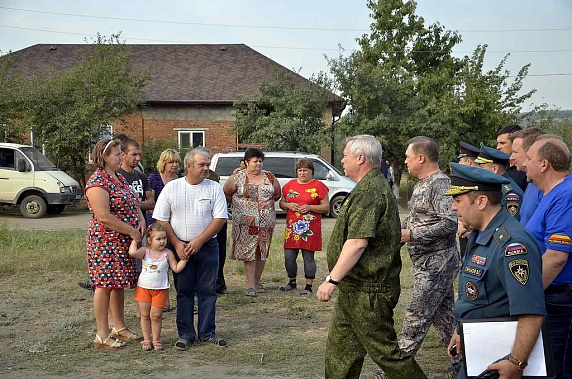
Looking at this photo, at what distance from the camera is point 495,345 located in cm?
301

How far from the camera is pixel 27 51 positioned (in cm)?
3212

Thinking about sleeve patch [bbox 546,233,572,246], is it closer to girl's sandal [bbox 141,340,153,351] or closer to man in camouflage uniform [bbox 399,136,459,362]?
man in camouflage uniform [bbox 399,136,459,362]

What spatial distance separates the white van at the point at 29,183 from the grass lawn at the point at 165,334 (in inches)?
332

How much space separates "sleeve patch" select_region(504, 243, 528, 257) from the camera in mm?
3033

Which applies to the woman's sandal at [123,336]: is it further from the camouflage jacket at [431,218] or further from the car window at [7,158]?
the car window at [7,158]

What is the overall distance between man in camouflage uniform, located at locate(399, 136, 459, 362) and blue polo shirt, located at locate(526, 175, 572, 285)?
4.35 ft

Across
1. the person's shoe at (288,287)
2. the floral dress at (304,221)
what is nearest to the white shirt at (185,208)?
the floral dress at (304,221)

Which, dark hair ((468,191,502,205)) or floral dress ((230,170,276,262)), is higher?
dark hair ((468,191,502,205))

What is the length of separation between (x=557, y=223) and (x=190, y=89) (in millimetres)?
25759

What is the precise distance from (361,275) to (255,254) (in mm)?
4303

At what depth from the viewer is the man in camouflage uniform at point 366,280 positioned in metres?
4.22

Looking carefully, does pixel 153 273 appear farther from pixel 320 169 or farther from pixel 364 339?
pixel 320 169

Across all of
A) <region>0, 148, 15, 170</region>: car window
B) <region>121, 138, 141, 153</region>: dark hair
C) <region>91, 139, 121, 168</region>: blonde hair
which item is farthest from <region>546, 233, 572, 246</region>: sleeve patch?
<region>0, 148, 15, 170</region>: car window

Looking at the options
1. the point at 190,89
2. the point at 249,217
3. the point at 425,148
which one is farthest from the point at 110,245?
the point at 190,89
